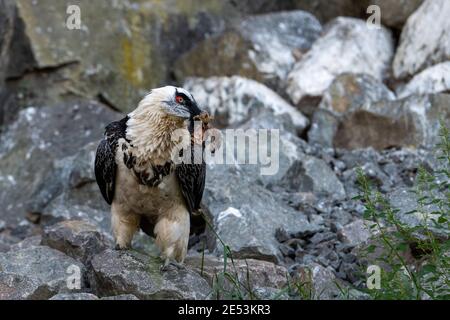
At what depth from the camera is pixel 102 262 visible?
6.85 meters

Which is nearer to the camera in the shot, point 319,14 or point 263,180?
point 263,180

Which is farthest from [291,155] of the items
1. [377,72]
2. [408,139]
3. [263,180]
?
[377,72]

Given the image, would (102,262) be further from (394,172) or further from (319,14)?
(319,14)

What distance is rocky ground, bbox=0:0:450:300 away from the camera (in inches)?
327

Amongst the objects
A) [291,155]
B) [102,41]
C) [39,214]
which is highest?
[102,41]

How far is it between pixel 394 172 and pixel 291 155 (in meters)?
1.13

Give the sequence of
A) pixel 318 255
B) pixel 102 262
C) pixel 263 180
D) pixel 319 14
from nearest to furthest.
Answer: pixel 102 262 < pixel 318 255 < pixel 263 180 < pixel 319 14

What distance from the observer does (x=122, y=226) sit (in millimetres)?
7676

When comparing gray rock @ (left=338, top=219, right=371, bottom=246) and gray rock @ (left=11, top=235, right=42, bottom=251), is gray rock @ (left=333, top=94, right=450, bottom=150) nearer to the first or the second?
gray rock @ (left=338, top=219, right=371, bottom=246)

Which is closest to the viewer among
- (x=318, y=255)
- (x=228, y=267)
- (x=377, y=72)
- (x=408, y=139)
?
(x=228, y=267)

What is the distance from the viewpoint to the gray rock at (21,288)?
Answer: 657 centimetres

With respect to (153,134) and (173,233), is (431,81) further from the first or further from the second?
(153,134)

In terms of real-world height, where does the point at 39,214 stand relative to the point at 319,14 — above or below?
below

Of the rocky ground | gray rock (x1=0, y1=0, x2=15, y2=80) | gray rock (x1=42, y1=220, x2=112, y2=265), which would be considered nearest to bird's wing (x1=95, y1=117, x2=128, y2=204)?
gray rock (x1=42, y1=220, x2=112, y2=265)
